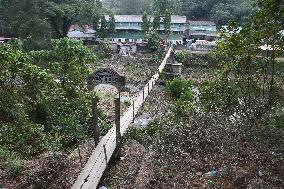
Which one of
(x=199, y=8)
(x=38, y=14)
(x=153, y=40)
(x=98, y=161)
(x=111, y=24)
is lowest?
(x=98, y=161)

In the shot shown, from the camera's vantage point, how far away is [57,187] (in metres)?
9.25

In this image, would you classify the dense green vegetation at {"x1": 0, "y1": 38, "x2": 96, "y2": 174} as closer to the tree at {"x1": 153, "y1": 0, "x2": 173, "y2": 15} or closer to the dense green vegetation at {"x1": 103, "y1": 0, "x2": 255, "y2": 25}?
the dense green vegetation at {"x1": 103, "y1": 0, "x2": 255, "y2": 25}

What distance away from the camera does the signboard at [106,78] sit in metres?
17.4

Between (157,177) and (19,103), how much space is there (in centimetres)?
613

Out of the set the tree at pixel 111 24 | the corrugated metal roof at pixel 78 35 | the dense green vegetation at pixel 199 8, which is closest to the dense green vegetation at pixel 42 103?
the tree at pixel 111 24

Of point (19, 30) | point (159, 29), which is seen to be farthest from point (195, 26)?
A: point (19, 30)

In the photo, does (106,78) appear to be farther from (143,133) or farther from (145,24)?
(145,24)

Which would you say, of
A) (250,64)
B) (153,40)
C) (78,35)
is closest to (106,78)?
(250,64)

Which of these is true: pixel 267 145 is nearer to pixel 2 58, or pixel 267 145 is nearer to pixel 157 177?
pixel 157 177

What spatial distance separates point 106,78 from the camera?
57.9 ft

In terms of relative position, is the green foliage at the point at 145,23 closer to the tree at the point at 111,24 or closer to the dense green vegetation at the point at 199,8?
the tree at the point at 111,24

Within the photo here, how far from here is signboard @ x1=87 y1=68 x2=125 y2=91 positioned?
17.4 meters

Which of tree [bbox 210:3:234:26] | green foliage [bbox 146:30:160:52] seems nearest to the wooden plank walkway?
green foliage [bbox 146:30:160:52]

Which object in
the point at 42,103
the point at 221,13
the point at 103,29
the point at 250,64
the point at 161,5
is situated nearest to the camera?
the point at 250,64
